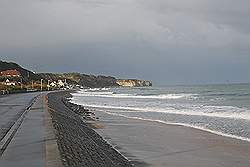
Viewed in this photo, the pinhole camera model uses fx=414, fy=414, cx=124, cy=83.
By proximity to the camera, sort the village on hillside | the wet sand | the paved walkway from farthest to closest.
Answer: the village on hillside → the wet sand → the paved walkway

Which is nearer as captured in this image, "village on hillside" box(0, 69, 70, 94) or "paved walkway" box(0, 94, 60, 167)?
"paved walkway" box(0, 94, 60, 167)

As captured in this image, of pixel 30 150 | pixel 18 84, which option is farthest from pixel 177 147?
pixel 18 84

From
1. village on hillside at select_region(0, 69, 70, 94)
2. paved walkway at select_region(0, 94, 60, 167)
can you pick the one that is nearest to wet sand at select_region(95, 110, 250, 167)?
paved walkway at select_region(0, 94, 60, 167)

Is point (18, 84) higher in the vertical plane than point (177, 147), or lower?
higher

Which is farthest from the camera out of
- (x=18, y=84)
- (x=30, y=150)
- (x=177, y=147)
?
(x=18, y=84)

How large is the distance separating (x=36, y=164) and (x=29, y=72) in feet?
605

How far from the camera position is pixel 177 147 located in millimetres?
15805

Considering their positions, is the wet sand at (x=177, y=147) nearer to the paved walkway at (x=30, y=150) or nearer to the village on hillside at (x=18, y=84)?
the paved walkway at (x=30, y=150)

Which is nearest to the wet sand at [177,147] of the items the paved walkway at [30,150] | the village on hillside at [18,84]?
the paved walkway at [30,150]

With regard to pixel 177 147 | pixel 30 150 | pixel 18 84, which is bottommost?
pixel 177 147

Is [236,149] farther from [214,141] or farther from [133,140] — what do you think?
[133,140]

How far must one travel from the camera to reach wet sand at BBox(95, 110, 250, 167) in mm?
12552

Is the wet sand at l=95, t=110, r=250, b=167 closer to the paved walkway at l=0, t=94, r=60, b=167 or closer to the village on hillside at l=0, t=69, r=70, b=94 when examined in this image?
the paved walkway at l=0, t=94, r=60, b=167

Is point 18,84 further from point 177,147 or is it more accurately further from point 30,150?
point 30,150
